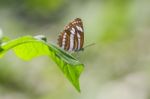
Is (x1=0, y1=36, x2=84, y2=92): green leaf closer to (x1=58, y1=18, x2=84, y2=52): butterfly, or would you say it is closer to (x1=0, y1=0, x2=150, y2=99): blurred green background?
(x1=58, y1=18, x2=84, y2=52): butterfly

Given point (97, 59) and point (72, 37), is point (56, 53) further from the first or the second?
point (97, 59)

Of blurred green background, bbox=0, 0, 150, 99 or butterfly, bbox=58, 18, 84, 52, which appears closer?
butterfly, bbox=58, 18, 84, 52

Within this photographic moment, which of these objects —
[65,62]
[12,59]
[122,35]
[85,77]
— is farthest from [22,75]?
[65,62]

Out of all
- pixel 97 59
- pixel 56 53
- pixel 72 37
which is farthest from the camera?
pixel 97 59

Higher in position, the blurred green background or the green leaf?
the green leaf

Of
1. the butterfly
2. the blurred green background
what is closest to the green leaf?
the butterfly

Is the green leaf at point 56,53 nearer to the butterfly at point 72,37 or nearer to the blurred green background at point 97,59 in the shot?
the butterfly at point 72,37

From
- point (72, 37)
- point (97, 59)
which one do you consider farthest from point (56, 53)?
point (97, 59)
